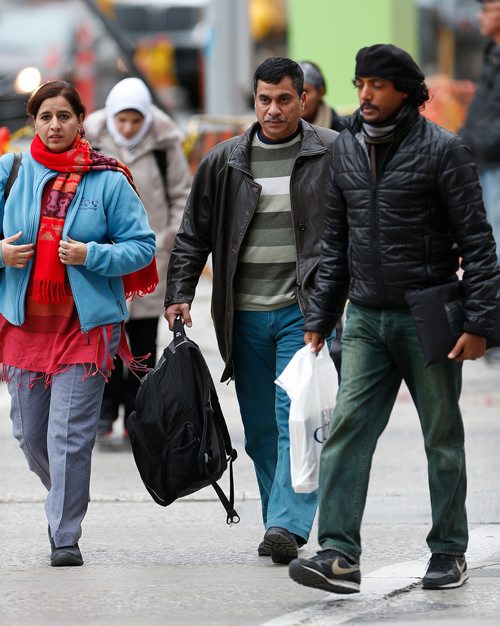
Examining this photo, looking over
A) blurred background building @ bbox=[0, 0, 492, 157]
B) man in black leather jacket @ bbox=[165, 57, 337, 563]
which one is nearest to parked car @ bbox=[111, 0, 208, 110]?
blurred background building @ bbox=[0, 0, 492, 157]

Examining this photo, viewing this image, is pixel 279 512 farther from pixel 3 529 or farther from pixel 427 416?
pixel 3 529

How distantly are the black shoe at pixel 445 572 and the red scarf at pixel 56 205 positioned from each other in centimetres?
175

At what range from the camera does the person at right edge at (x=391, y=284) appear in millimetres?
5609

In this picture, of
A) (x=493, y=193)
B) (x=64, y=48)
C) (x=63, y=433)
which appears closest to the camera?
(x=63, y=433)

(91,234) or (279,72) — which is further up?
(279,72)

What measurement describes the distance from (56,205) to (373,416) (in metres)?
1.54

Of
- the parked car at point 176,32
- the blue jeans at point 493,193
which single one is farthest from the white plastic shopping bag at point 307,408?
the parked car at point 176,32

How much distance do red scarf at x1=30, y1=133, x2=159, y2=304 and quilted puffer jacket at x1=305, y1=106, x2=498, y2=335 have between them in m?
1.21

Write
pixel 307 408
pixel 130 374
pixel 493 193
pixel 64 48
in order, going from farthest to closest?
pixel 64 48 → pixel 493 193 → pixel 130 374 → pixel 307 408

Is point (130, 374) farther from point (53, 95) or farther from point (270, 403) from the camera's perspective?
point (53, 95)

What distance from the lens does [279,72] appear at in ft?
21.2

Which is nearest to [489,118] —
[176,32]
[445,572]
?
[445,572]

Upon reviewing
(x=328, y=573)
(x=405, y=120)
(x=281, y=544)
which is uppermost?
(x=405, y=120)

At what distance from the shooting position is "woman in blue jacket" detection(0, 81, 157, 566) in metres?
6.48
